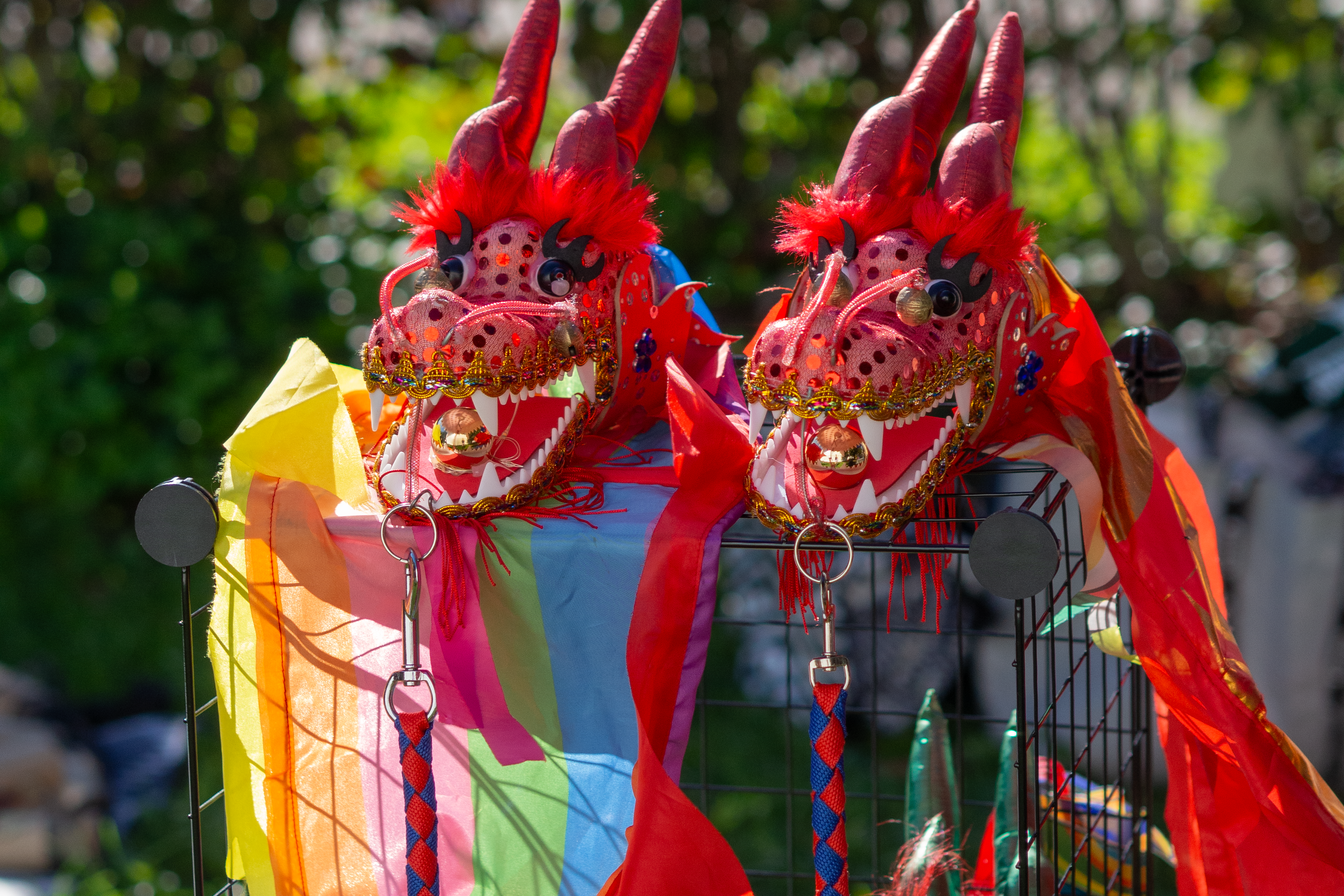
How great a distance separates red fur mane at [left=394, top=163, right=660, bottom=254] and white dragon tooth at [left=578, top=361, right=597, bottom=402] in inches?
3.9

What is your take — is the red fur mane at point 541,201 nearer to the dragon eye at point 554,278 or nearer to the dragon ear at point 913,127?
the dragon eye at point 554,278

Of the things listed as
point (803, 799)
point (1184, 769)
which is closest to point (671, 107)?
point (803, 799)

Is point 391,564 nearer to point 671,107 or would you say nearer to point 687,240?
point 687,240

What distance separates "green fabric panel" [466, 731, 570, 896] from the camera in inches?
36.3

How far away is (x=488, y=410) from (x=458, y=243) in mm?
145

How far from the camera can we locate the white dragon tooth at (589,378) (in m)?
0.93

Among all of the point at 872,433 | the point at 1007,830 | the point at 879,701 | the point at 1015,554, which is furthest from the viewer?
the point at 879,701

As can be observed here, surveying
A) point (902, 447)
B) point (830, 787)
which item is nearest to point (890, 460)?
point (902, 447)

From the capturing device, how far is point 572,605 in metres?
0.90

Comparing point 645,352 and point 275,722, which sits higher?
point 645,352

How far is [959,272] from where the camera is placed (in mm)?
833

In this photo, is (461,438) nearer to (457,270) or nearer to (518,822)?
(457,270)

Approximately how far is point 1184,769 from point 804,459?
1.32 ft

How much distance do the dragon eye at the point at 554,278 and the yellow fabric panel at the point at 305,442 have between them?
0.61 feet
